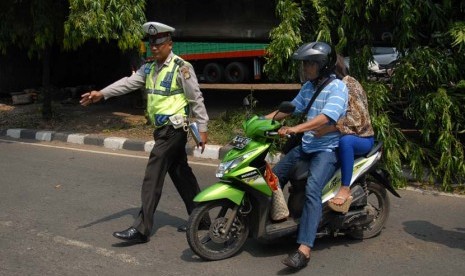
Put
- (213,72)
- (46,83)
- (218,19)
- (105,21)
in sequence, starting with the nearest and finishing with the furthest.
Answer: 1. (105,21)
2. (218,19)
3. (46,83)
4. (213,72)

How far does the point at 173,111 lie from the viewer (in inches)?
177

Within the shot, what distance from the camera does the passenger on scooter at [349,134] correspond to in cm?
416

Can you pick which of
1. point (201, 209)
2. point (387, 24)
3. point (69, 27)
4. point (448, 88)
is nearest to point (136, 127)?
point (69, 27)

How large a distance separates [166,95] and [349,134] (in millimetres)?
1430

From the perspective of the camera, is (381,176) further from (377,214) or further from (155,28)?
(155,28)

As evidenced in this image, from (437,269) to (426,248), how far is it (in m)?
0.42

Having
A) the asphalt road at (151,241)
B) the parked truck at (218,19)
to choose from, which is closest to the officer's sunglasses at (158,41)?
the asphalt road at (151,241)

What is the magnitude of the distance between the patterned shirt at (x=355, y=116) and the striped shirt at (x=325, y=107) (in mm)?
100

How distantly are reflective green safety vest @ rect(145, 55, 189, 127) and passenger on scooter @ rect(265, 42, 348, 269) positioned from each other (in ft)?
2.60

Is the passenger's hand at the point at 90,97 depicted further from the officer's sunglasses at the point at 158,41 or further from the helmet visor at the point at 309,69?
the helmet visor at the point at 309,69

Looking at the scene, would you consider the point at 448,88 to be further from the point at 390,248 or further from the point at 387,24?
the point at 390,248

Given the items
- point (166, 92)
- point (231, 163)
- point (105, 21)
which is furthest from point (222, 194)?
point (105, 21)

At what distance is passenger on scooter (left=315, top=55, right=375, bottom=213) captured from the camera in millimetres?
4156

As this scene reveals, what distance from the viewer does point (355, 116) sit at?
4309 mm
